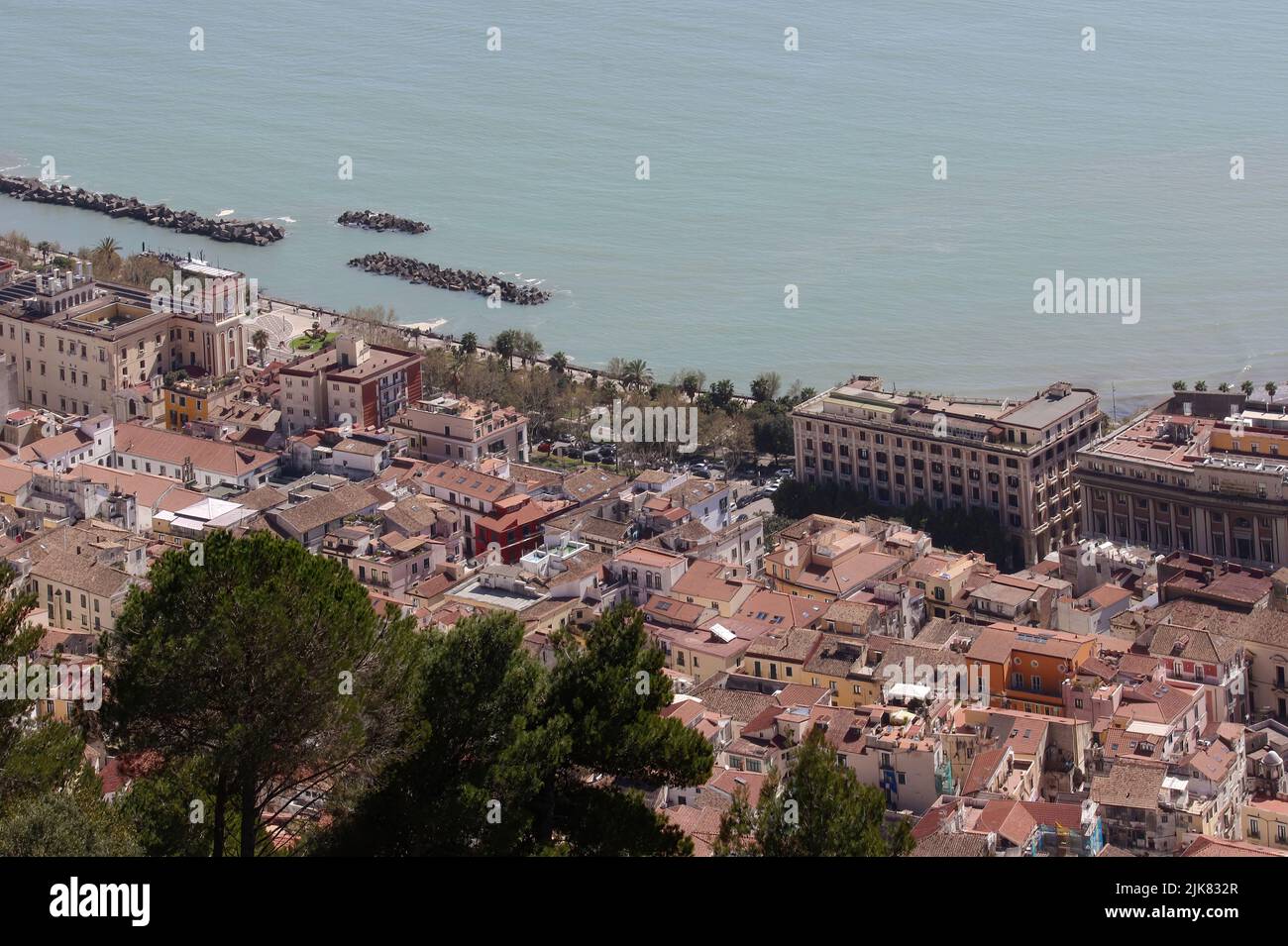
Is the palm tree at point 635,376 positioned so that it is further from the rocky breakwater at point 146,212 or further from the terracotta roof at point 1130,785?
the terracotta roof at point 1130,785

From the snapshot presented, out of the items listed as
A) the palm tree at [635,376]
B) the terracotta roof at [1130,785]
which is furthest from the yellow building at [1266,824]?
the palm tree at [635,376]

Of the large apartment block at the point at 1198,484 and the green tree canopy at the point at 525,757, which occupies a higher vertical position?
the green tree canopy at the point at 525,757

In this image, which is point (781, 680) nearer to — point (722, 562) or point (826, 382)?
point (722, 562)

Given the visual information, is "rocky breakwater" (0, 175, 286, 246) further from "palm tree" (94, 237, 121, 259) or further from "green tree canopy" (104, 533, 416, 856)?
"green tree canopy" (104, 533, 416, 856)

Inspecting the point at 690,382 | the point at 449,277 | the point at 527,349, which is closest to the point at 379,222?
the point at 449,277

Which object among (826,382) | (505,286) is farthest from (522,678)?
(505,286)

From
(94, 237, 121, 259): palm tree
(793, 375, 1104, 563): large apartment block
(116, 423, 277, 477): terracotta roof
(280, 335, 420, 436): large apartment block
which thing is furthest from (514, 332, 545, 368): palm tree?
(94, 237, 121, 259): palm tree
